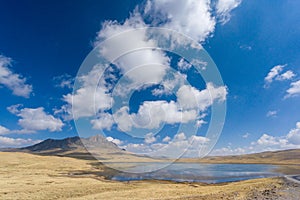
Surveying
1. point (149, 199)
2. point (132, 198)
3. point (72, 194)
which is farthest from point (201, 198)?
point (72, 194)

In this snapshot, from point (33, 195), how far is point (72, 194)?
18.4 ft

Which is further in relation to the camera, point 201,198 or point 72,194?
point 72,194

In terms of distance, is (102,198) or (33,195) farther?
(33,195)

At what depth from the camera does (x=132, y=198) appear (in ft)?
103

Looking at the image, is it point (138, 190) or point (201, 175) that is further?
point (201, 175)

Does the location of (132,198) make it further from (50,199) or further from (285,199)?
(285,199)

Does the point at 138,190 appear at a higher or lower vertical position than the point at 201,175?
lower

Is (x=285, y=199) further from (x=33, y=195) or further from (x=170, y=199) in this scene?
(x=33, y=195)

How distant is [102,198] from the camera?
3170 centimetres

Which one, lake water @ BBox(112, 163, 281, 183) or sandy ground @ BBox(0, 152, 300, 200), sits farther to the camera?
lake water @ BBox(112, 163, 281, 183)

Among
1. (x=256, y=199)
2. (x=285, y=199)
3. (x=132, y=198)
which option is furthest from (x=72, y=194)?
(x=285, y=199)

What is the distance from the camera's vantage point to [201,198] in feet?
102

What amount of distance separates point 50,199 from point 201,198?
68.9 feet

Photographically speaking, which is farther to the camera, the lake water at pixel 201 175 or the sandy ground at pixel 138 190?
the lake water at pixel 201 175
